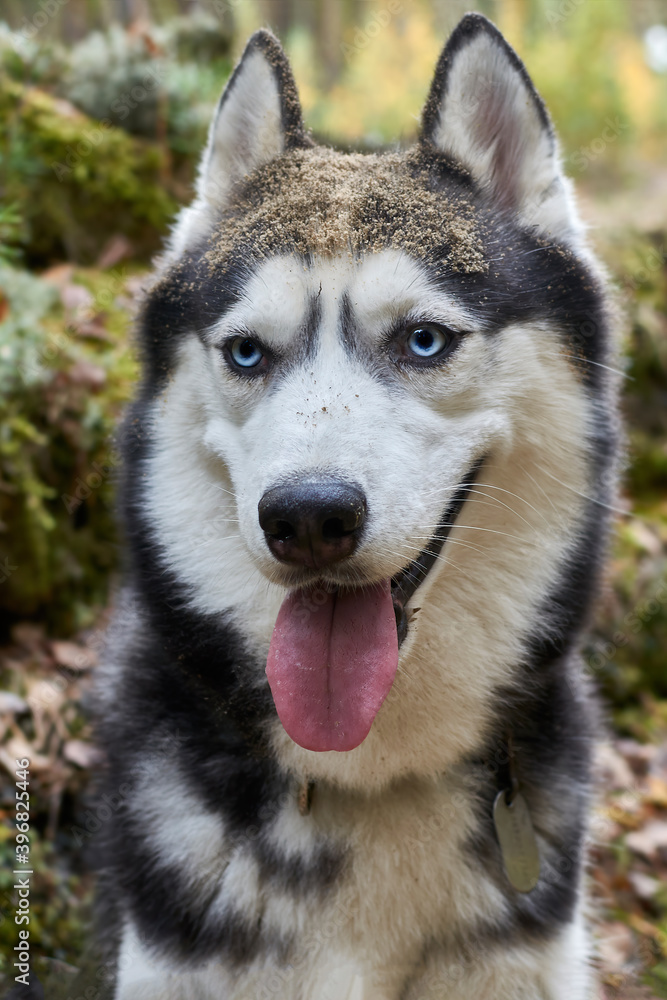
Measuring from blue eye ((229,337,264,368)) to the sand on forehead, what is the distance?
0.81 feet

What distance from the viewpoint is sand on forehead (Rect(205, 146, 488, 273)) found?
2.10 metres

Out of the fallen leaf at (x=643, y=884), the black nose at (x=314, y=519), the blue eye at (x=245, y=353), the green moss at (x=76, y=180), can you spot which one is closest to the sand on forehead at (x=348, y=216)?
the blue eye at (x=245, y=353)

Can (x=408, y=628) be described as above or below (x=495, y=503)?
below

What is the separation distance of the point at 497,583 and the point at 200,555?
0.83 metres

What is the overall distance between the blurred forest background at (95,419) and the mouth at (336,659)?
105cm

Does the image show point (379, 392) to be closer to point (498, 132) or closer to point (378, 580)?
point (378, 580)

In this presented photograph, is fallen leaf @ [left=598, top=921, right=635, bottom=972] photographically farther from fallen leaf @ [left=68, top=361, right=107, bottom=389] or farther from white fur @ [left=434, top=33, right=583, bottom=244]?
fallen leaf @ [left=68, top=361, right=107, bottom=389]

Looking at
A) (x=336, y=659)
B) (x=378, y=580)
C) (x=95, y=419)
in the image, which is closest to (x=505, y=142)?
(x=378, y=580)

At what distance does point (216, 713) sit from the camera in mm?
2322

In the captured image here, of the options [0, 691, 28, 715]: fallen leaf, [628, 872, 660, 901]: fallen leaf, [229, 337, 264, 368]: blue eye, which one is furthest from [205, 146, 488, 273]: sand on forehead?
[628, 872, 660, 901]: fallen leaf

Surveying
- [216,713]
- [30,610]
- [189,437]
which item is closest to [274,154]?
[189,437]

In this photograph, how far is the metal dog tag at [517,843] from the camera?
2.26 m

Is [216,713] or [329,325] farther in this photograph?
[216,713]

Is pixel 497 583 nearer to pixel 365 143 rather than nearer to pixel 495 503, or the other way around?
pixel 495 503
